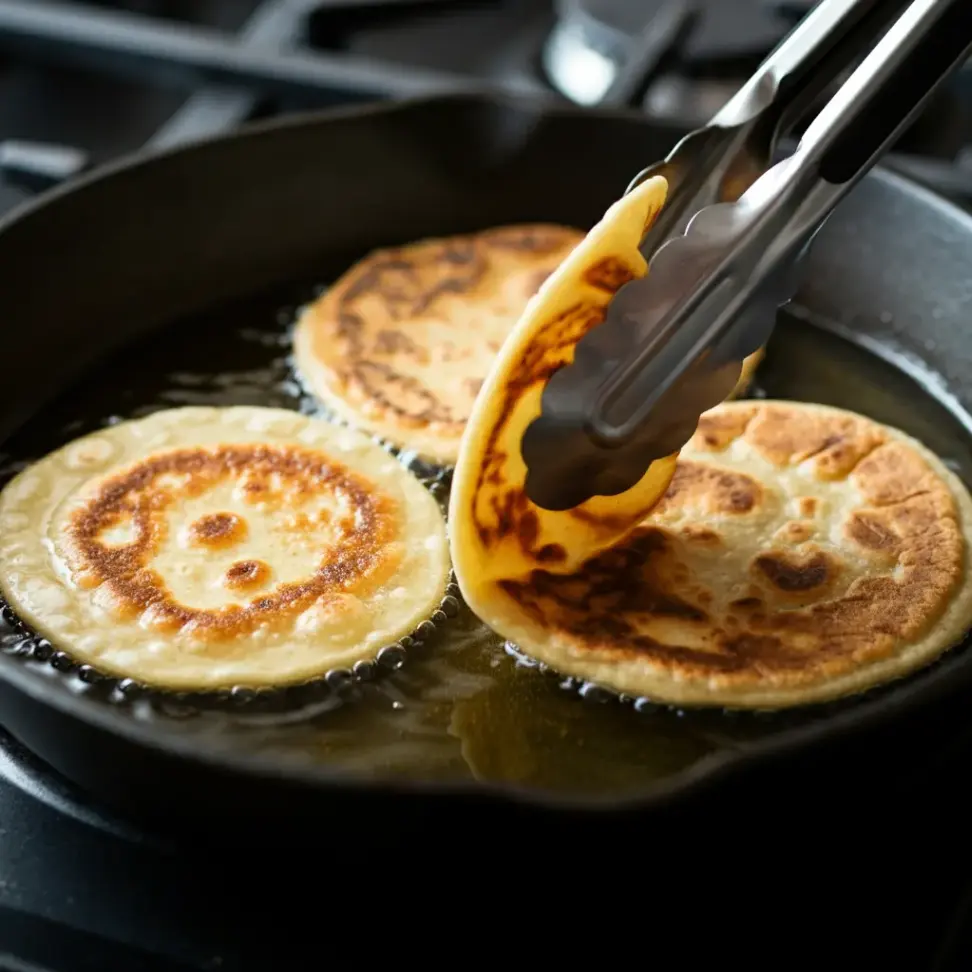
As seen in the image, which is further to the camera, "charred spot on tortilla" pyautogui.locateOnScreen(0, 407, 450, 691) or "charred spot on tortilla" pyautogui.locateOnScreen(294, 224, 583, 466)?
"charred spot on tortilla" pyautogui.locateOnScreen(294, 224, 583, 466)

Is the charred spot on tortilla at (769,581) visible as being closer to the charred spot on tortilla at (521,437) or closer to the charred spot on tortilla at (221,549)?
the charred spot on tortilla at (521,437)

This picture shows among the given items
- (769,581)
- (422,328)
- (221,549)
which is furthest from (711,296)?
(422,328)

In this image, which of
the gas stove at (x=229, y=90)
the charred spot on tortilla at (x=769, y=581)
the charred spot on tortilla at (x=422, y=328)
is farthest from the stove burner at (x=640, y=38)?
the charred spot on tortilla at (x=769, y=581)

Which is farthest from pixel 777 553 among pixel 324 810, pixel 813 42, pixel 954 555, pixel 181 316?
pixel 181 316

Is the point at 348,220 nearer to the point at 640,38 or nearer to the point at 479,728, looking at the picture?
the point at 640,38

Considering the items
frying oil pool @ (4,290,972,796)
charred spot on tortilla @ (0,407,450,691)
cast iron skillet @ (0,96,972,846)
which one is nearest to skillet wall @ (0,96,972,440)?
cast iron skillet @ (0,96,972,846)

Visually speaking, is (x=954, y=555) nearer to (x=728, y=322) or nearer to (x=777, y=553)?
(x=777, y=553)

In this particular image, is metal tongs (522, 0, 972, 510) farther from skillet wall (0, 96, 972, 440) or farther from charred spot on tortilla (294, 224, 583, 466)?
skillet wall (0, 96, 972, 440)
